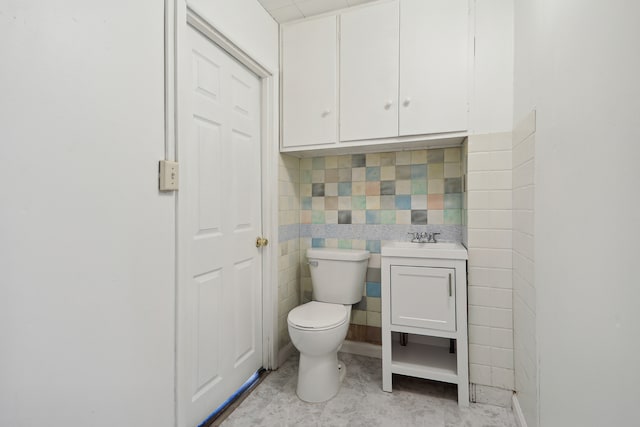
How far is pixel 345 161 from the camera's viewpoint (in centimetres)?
230

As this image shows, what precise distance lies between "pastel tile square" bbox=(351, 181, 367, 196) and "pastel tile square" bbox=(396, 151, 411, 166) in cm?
29

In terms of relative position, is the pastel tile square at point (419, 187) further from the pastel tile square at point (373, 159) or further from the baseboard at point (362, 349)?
the baseboard at point (362, 349)

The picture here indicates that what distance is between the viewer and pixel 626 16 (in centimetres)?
65

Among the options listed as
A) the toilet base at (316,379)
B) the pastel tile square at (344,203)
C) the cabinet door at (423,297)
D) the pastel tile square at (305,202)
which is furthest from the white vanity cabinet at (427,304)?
the pastel tile square at (305,202)

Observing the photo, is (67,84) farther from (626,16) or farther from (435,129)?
(435,129)

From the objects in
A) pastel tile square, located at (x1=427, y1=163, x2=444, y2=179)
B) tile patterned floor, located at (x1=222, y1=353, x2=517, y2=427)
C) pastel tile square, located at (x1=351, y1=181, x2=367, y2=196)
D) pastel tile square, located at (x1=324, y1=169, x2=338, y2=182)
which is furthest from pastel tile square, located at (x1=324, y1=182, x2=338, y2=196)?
tile patterned floor, located at (x1=222, y1=353, x2=517, y2=427)

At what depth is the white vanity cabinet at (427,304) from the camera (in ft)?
5.35

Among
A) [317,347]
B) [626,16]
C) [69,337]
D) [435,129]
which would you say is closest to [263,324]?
[317,347]

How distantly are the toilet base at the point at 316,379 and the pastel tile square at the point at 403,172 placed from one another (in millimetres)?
1258

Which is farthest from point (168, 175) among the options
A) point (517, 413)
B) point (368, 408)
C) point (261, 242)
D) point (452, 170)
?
point (517, 413)

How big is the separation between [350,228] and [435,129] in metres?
0.92

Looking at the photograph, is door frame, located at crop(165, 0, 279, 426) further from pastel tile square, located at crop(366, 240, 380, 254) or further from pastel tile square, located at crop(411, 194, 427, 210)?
pastel tile square, located at crop(411, 194, 427, 210)

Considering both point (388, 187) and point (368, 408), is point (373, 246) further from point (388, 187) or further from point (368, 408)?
point (368, 408)

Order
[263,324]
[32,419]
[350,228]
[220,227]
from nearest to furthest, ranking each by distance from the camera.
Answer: [32,419] < [220,227] < [263,324] < [350,228]
